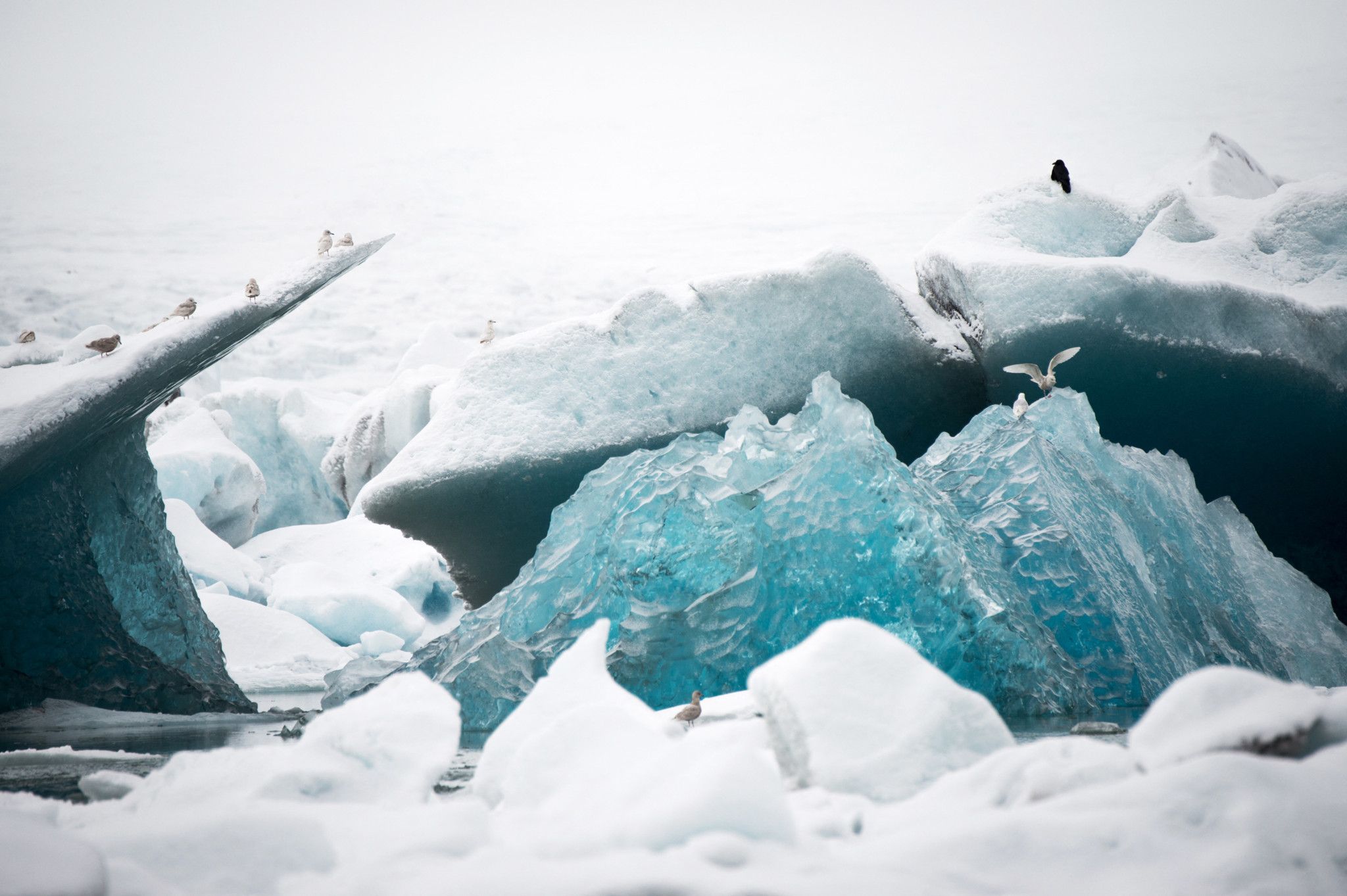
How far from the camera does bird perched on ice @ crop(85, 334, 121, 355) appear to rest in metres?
4.11

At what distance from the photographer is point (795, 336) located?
20.1 feet

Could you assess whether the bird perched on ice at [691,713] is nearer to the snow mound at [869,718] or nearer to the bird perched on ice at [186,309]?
the snow mound at [869,718]

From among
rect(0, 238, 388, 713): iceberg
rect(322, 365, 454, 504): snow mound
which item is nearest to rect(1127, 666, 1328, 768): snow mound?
rect(0, 238, 388, 713): iceberg

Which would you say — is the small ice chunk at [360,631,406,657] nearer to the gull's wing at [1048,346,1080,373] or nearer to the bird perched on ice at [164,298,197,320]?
the bird perched on ice at [164,298,197,320]

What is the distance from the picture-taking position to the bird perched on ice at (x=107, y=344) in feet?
13.5

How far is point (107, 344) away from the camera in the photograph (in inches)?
164

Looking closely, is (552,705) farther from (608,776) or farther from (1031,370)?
(1031,370)

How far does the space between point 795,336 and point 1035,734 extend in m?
3.82

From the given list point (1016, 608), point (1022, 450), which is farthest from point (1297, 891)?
point (1022, 450)

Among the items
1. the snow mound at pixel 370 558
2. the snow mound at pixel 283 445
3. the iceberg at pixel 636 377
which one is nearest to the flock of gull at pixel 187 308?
the iceberg at pixel 636 377

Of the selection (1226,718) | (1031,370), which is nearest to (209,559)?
(1031,370)

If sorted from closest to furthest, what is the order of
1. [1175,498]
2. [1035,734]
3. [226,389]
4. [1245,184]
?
1. [1035,734]
2. [1175,498]
3. [1245,184]
4. [226,389]

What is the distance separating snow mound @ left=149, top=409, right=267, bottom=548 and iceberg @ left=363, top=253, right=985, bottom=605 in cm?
594

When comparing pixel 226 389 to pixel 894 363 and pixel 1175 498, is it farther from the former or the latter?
pixel 1175 498
